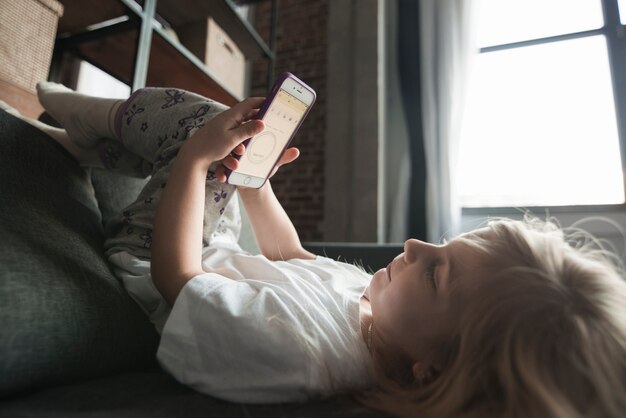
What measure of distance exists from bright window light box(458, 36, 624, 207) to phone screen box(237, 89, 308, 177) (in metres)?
1.62

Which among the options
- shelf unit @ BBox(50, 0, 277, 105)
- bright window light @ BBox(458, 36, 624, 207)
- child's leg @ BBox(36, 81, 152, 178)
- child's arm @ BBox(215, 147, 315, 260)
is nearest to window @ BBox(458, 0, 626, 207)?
bright window light @ BBox(458, 36, 624, 207)

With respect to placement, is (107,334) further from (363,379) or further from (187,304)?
(363,379)

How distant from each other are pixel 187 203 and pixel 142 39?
99cm

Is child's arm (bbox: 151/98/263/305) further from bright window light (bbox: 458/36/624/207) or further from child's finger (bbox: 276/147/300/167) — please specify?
bright window light (bbox: 458/36/624/207)

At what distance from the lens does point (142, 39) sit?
126 centimetres

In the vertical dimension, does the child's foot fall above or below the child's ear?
above

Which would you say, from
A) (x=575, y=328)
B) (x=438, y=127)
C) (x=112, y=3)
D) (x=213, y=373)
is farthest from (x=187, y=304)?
Answer: (x=438, y=127)

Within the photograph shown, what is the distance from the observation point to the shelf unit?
1263 mm

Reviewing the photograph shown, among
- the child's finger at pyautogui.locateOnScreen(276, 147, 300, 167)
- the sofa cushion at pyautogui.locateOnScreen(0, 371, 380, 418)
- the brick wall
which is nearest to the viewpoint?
the sofa cushion at pyautogui.locateOnScreen(0, 371, 380, 418)

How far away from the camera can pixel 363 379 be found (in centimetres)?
49

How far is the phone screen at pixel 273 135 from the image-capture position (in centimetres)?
67

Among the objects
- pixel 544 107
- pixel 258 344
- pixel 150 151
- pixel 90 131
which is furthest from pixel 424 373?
pixel 544 107

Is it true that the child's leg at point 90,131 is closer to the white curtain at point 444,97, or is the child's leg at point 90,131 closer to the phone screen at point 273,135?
the phone screen at point 273,135

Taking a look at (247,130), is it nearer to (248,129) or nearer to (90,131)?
(248,129)
